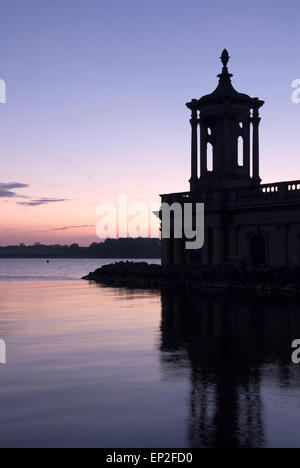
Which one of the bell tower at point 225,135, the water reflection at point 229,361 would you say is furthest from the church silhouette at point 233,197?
the water reflection at point 229,361

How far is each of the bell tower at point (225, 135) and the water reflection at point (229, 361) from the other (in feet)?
75.7

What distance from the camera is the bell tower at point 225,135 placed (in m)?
47.2

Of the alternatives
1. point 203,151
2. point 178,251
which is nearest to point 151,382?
point 178,251

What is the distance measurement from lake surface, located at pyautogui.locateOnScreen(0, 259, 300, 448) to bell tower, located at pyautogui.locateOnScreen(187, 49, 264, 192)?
87.4 ft

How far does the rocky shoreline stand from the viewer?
3603 cm

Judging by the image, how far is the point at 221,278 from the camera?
133 feet

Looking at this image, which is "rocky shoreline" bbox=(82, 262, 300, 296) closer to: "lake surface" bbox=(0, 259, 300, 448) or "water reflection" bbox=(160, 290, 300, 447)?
"water reflection" bbox=(160, 290, 300, 447)

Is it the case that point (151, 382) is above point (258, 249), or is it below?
below

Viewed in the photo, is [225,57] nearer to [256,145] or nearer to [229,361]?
[256,145]

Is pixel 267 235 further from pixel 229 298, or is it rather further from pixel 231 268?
pixel 229 298

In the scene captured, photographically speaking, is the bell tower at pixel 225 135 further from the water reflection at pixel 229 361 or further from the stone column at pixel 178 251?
the water reflection at pixel 229 361

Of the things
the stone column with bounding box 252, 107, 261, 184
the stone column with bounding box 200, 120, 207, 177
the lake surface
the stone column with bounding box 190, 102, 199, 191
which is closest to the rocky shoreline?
the stone column with bounding box 190, 102, 199, 191

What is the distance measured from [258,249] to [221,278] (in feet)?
15.3

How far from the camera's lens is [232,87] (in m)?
49.3
